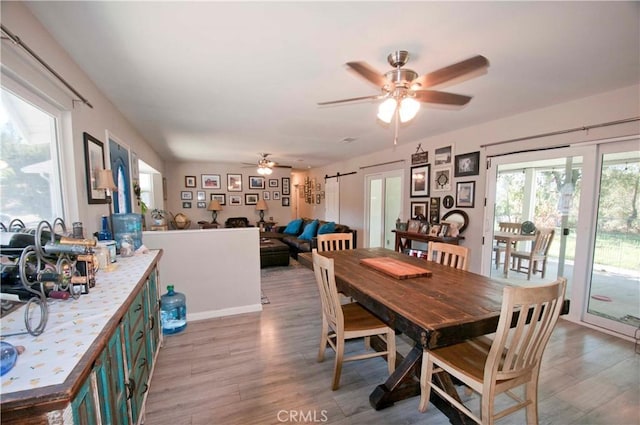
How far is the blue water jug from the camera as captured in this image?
2.74 metres

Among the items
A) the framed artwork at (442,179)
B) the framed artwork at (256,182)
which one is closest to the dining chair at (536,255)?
the framed artwork at (442,179)

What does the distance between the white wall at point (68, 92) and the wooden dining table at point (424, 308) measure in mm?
2017

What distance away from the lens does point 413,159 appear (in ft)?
15.8

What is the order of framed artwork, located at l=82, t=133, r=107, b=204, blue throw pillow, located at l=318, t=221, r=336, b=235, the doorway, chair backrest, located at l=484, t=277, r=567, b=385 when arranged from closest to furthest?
chair backrest, located at l=484, t=277, r=567, b=385
framed artwork, located at l=82, t=133, r=107, b=204
the doorway
blue throw pillow, located at l=318, t=221, r=336, b=235

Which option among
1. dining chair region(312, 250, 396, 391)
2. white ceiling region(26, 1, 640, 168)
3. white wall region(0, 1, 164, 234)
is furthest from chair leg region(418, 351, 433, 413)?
white wall region(0, 1, 164, 234)

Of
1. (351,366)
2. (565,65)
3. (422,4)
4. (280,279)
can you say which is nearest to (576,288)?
(565,65)

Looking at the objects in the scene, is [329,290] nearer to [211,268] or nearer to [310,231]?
[211,268]

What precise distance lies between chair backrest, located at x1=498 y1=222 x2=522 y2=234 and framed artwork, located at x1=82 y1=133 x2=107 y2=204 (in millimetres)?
4563

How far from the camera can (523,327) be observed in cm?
122

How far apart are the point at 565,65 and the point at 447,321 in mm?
2248

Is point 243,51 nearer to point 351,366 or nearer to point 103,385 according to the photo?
point 103,385

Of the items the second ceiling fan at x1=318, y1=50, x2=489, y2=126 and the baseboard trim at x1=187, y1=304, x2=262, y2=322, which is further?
the baseboard trim at x1=187, y1=304, x2=262, y2=322

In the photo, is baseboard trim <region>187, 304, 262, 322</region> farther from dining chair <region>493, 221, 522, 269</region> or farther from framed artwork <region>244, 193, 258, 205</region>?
framed artwork <region>244, 193, 258, 205</region>

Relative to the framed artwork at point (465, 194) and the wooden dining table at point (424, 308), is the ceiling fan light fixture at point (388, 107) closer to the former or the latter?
the wooden dining table at point (424, 308)
